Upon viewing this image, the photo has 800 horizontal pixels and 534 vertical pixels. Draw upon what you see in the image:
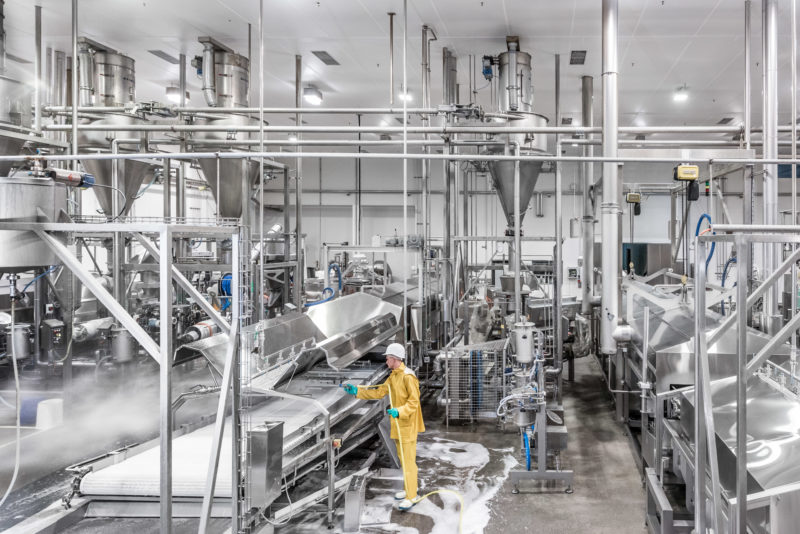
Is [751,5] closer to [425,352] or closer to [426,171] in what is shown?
[426,171]

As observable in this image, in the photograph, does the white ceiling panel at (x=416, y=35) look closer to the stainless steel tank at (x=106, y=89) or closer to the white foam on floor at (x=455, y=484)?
the stainless steel tank at (x=106, y=89)

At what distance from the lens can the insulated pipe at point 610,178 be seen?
3.95 metres

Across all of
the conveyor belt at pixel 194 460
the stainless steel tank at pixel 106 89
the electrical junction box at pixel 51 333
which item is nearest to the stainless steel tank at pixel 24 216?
the conveyor belt at pixel 194 460

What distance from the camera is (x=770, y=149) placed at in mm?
4098

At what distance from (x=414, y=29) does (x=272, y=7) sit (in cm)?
139

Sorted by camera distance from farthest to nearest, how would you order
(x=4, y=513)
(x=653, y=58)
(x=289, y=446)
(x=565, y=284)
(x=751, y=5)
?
(x=565, y=284), (x=653, y=58), (x=751, y=5), (x=4, y=513), (x=289, y=446)

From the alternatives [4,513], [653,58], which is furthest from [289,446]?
[653,58]

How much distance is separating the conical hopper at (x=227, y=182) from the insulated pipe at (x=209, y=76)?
0.67 m

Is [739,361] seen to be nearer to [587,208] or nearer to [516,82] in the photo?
[516,82]

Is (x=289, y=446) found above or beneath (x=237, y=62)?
beneath

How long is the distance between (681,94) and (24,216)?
8087 mm

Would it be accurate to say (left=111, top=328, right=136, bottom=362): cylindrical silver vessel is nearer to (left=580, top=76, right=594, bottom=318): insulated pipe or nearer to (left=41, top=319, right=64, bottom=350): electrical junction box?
(left=41, top=319, right=64, bottom=350): electrical junction box

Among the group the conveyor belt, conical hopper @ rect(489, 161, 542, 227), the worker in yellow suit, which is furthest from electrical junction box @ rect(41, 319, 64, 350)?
conical hopper @ rect(489, 161, 542, 227)

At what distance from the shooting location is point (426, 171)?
19.9 ft
